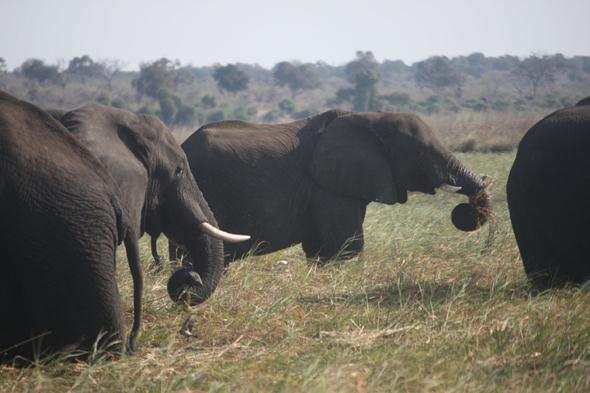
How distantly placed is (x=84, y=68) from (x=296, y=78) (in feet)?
60.5

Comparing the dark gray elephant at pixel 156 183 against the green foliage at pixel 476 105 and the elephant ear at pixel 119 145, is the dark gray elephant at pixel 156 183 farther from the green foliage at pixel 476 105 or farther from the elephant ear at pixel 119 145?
the green foliage at pixel 476 105

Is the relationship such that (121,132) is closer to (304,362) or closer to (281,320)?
(281,320)

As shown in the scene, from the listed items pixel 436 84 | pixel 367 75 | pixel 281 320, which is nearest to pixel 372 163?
pixel 281 320

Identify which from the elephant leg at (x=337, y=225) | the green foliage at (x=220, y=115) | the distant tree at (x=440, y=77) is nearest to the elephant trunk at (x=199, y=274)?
the elephant leg at (x=337, y=225)

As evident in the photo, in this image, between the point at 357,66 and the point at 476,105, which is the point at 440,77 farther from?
→ the point at 476,105

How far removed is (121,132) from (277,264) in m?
2.24

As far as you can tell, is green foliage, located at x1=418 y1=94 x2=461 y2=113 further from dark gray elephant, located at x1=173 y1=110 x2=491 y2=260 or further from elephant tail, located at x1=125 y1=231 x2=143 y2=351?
elephant tail, located at x1=125 y1=231 x2=143 y2=351

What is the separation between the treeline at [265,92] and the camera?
3741 cm

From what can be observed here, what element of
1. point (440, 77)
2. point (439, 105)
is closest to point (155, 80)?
point (439, 105)

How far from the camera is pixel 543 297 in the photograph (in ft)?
12.0

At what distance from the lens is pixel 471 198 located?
545 centimetres

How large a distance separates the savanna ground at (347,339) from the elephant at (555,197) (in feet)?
0.66

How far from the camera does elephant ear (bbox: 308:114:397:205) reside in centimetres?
534

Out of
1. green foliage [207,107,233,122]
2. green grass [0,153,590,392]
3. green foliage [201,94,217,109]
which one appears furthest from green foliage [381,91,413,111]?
green grass [0,153,590,392]
